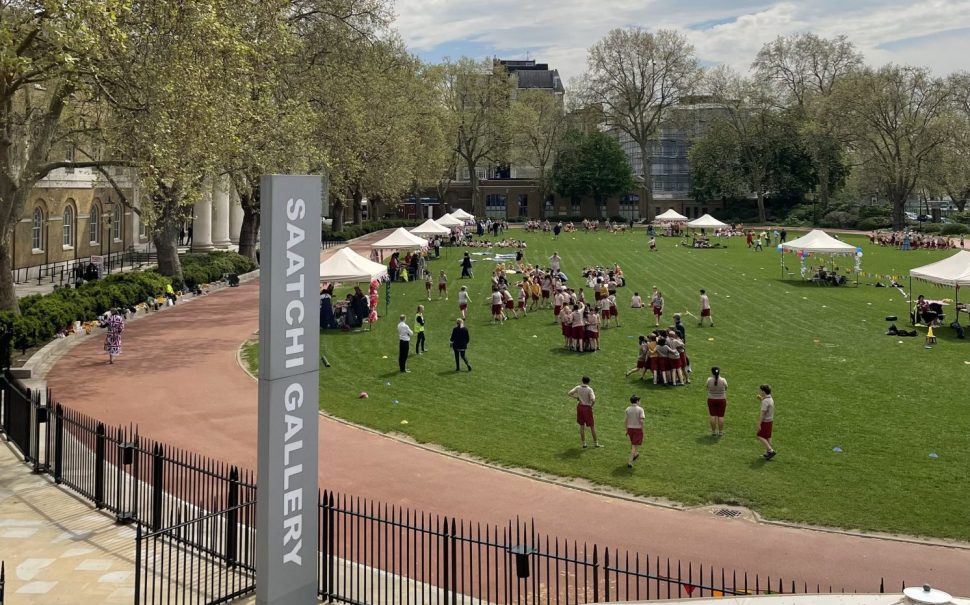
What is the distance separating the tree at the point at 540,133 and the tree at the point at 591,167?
3063 millimetres

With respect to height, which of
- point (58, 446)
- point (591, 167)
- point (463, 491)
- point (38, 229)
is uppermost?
point (591, 167)

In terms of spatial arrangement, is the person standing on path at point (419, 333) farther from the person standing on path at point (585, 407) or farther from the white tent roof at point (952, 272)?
the white tent roof at point (952, 272)

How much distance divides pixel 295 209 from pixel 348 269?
1999 centimetres

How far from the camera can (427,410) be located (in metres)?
18.9

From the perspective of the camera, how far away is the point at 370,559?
11.4 metres

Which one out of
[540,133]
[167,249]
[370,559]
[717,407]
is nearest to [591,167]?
[540,133]

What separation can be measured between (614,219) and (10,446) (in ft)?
288

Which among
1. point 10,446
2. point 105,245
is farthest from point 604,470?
point 105,245

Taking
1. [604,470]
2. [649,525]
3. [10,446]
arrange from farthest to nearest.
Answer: [10,446], [604,470], [649,525]

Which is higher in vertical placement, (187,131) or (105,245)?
(187,131)

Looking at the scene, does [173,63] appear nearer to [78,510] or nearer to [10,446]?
[10,446]

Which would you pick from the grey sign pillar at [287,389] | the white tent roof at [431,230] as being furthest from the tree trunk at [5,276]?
the white tent roof at [431,230]

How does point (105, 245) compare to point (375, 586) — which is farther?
point (105, 245)

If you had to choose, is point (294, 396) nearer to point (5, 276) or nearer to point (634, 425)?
point (634, 425)
